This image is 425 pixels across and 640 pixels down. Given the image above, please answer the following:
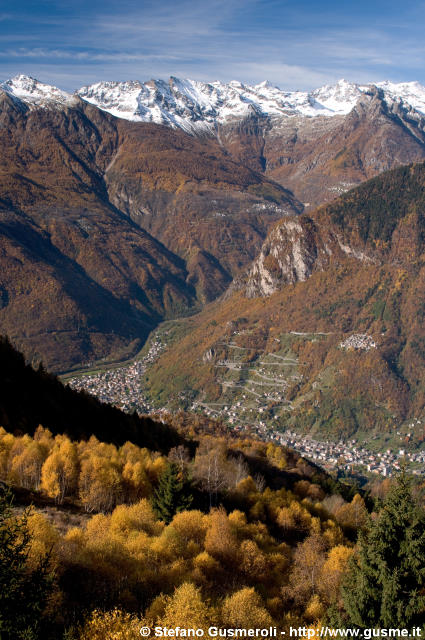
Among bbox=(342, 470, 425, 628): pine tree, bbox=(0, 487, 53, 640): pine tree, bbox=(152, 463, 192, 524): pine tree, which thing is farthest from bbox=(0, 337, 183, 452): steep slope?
bbox=(342, 470, 425, 628): pine tree

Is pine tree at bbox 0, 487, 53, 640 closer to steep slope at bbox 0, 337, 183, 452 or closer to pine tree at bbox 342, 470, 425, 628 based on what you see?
pine tree at bbox 342, 470, 425, 628

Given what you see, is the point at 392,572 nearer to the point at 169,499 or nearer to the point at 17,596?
the point at 17,596

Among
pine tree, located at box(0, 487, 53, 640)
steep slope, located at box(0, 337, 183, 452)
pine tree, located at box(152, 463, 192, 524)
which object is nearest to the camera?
pine tree, located at box(0, 487, 53, 640)

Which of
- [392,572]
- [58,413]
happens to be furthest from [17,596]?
[58,413]

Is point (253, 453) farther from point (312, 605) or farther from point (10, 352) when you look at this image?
A: point (312, 605)

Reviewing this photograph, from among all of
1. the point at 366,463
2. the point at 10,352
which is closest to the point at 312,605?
the point at 10,352

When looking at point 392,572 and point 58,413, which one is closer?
point 392,572
